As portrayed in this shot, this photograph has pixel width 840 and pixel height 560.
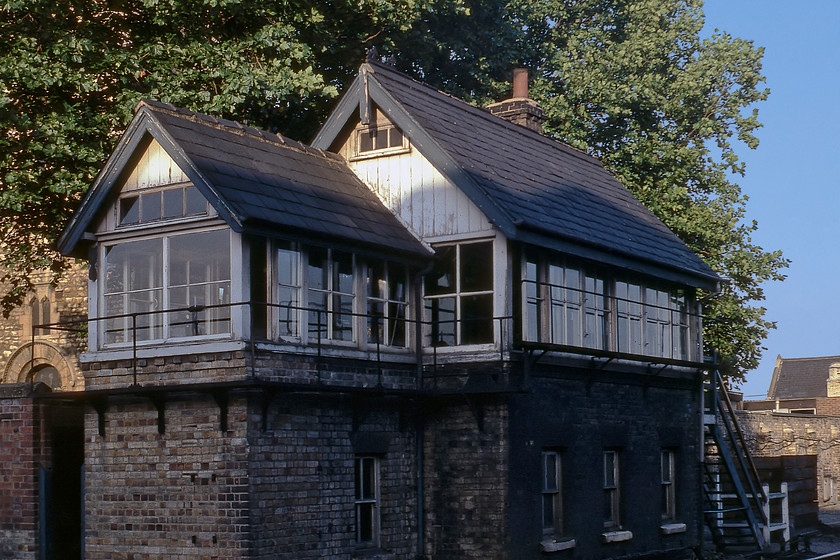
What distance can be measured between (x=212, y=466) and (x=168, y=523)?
1.09 metres

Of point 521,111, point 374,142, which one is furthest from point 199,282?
point 521,111

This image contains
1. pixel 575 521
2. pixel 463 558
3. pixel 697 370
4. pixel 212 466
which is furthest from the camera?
pixel 697 370

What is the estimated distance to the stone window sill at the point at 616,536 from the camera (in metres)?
20.0

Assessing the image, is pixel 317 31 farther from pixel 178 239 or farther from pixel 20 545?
pixel 20 545

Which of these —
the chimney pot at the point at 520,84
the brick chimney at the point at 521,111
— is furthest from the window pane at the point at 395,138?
the chimney pot at the point at 520,84

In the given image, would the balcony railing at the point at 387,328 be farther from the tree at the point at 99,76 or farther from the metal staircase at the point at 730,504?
the tree at the point at 99,76

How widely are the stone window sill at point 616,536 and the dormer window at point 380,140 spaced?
7210 mm

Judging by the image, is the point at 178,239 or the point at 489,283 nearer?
the point at 178,239

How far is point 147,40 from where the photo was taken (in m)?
24.6

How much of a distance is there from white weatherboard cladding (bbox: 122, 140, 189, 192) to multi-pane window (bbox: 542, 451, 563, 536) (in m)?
7.14

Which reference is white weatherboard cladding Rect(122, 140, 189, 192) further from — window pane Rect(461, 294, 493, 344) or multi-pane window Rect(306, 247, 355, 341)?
window pane Rect(461, 294, 493, 344)

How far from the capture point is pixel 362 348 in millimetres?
17391

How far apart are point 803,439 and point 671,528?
2548cm

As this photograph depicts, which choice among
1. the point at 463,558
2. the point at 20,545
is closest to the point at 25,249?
the point at 20,545
